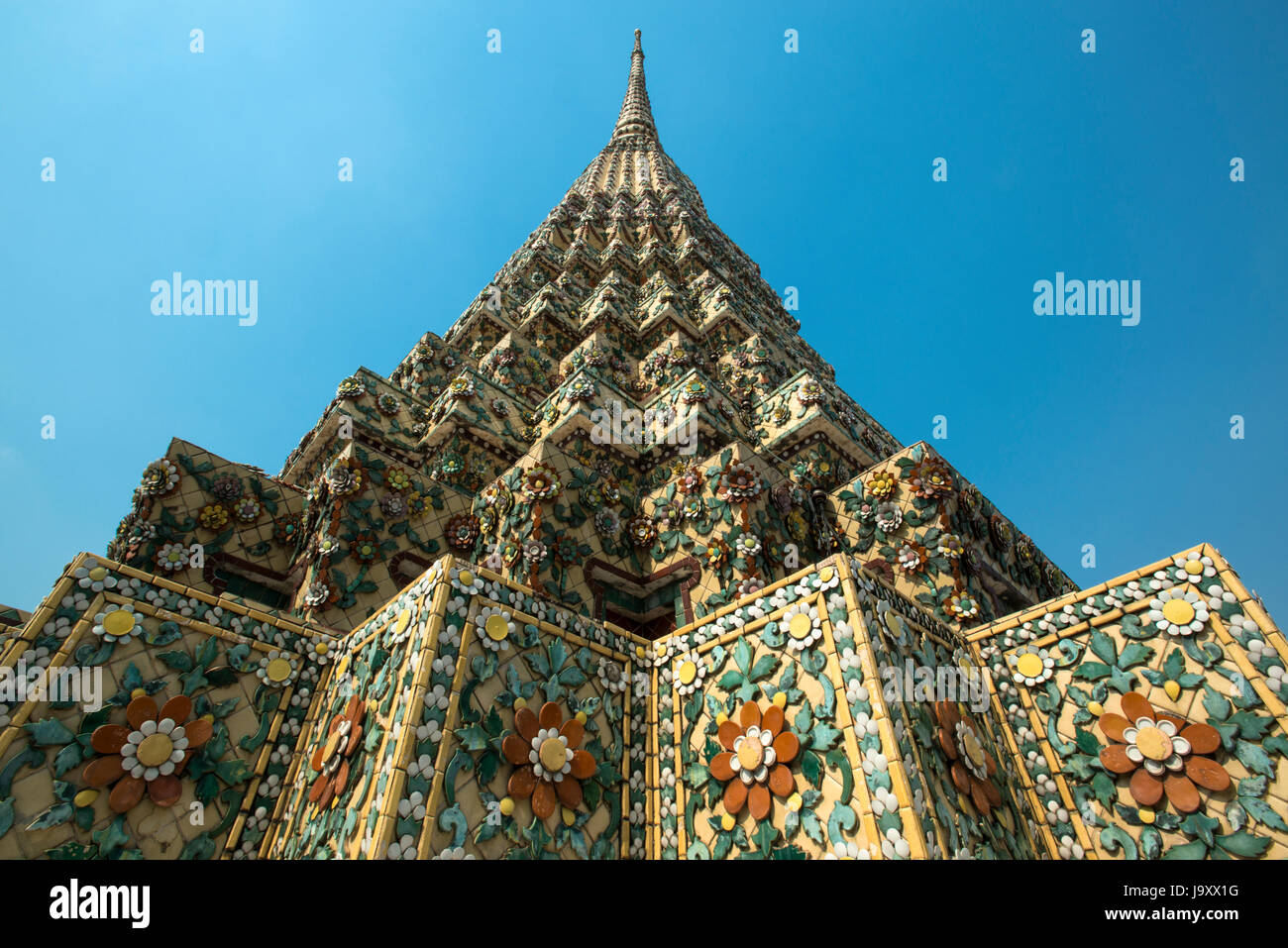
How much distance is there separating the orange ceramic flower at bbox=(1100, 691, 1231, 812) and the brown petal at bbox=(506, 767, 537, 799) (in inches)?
180

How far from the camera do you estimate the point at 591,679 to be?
5609mm

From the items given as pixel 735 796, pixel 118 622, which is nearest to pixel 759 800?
pixel 735 796

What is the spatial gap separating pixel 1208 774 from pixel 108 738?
8143mm

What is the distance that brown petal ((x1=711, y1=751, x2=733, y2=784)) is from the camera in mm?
5027

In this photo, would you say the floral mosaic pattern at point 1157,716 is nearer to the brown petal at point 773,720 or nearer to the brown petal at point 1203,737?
the brown petal at point 1203,737

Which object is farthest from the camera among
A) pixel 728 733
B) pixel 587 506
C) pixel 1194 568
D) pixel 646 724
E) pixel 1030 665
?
pixel 587 506

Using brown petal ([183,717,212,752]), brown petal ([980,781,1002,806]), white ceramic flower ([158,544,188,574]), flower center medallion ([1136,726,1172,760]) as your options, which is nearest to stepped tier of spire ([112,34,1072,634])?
white ceramic flower ([158,544,188,574])

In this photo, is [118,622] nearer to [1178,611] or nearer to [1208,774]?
[1208,774]

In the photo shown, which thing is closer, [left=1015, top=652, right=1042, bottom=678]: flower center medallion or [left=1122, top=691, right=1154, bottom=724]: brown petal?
[left=1122, top=691, right=1154, bottom=724]: brown petal

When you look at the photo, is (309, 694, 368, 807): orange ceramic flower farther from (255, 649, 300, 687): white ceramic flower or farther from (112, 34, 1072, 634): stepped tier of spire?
(112, 34, 1072, 634): stepped tier of spire

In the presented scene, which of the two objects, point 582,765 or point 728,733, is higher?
point 728,733

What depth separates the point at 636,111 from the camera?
45.4 m
